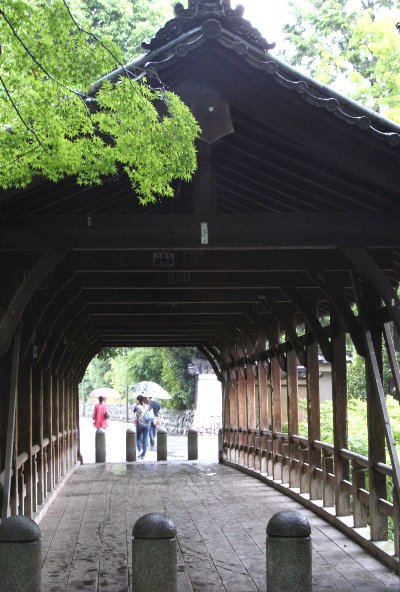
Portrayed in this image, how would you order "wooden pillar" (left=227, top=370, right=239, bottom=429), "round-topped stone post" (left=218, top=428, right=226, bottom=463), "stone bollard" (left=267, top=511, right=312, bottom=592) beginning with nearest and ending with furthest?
"stone bollard" (left=267, top=511, right=312, bottom=592) → "wooden pillar" (left=227, top=370, right=239, bottom=429) → "round-topped stone post" (left=218, top=428, right=226, bottom=463)

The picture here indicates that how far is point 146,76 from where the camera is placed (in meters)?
7.02

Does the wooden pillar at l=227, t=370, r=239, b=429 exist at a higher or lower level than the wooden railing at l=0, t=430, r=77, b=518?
higher

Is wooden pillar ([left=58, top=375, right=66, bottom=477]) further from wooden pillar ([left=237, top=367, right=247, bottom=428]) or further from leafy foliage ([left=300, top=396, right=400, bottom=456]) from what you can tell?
leafy foliage ([left=300, top=396, right=400, bottom=456])

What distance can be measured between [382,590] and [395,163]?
3.41 meters

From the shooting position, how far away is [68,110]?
19.8ft

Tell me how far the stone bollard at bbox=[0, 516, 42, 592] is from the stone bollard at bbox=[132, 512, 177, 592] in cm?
69

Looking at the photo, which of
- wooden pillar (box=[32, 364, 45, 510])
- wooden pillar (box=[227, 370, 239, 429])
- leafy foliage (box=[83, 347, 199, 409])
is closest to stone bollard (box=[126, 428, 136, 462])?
wooden pillar (box=[227, 370, 239, 429])

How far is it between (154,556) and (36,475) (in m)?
6.06

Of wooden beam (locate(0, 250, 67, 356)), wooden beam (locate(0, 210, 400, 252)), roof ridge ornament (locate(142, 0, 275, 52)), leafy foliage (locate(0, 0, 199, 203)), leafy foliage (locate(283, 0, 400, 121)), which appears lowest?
wooden beam (locate(0, 250, 67, 356))

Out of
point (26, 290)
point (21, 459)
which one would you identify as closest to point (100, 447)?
point (21, 459)

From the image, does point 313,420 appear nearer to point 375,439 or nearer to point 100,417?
point 375,439

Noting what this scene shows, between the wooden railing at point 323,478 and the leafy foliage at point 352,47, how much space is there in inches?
340

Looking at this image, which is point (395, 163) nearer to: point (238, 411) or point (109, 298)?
point (109, 298)

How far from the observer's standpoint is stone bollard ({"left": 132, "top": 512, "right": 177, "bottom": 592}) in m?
6.52
